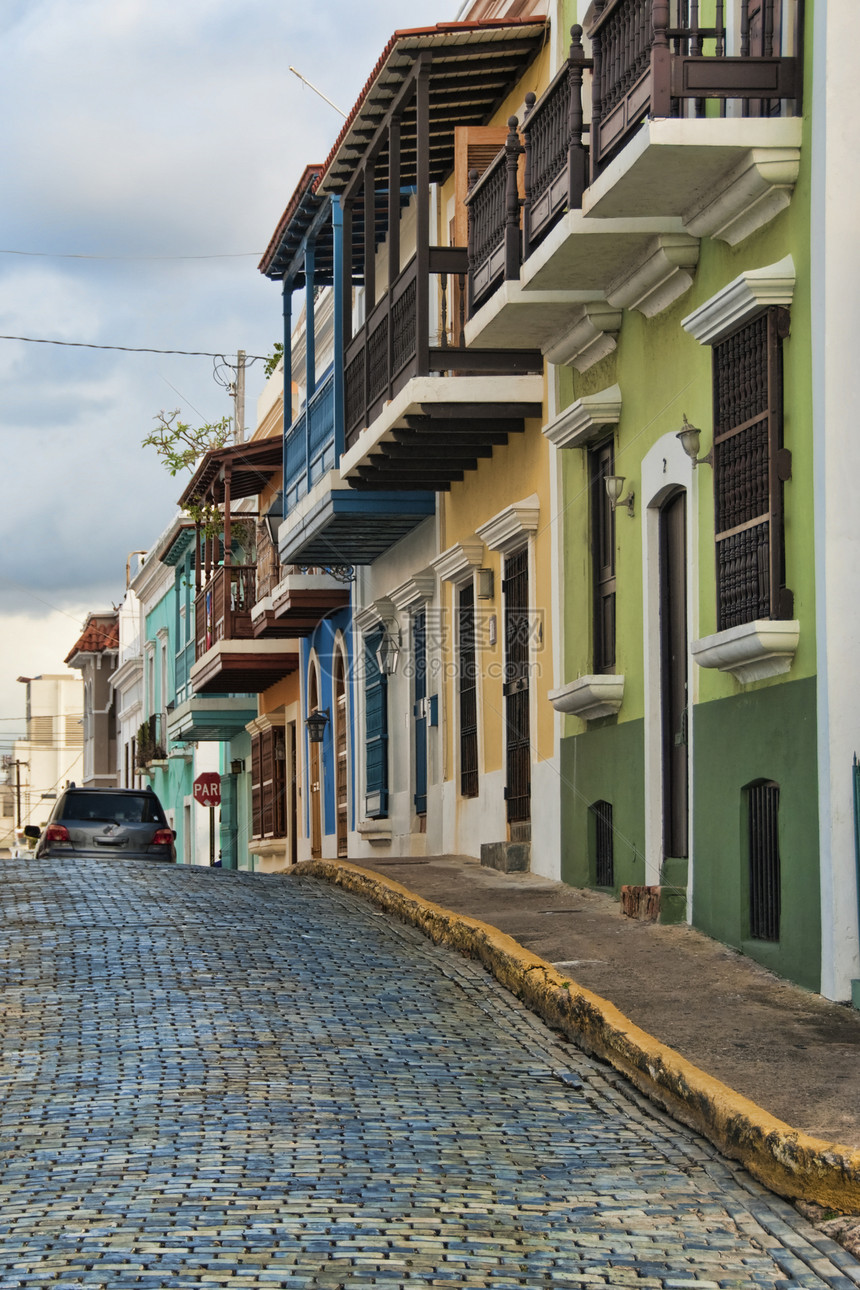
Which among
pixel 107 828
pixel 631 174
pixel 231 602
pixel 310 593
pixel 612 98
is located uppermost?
pixel 612 98

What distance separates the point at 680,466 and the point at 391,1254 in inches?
270

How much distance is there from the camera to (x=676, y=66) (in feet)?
31.0

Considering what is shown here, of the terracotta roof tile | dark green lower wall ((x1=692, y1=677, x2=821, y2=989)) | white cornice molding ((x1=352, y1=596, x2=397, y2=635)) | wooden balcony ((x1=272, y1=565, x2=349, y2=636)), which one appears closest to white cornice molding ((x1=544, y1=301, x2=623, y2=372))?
dark green lower wall ((x1=692, y1=677, x2=821, y2=989))

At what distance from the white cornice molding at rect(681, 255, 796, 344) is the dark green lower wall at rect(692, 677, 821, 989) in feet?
6.78

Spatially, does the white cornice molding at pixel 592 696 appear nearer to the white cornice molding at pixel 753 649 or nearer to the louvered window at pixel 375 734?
the white cornice molding at pixel 753 649

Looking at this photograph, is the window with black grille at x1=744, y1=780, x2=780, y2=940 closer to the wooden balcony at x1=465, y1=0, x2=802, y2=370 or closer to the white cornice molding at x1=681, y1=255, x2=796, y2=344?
the white cornice molding at x1=681, y1=255, x2=796, y2=344

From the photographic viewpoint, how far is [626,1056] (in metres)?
7.71

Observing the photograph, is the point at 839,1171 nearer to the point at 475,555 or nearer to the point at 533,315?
the point at 533,315

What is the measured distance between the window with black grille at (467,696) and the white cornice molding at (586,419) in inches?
146

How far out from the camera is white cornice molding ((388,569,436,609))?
18.6 meters

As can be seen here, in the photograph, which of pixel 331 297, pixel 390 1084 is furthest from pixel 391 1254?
pixel 331 297

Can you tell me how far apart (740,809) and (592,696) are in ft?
8.74

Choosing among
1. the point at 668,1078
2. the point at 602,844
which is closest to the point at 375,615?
the point at 602,844

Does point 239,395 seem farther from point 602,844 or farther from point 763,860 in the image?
point 763,860
